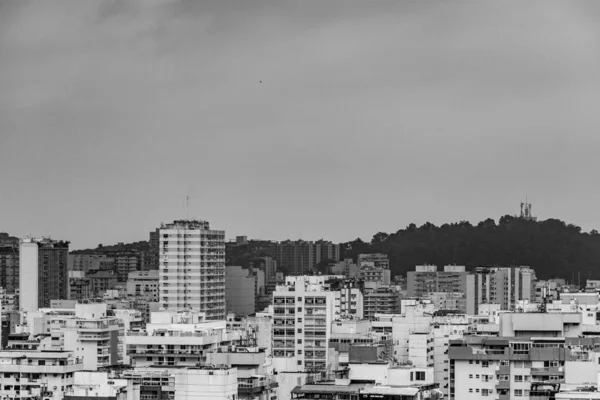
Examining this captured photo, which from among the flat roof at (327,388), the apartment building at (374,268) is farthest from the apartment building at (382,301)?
the flat roof at (327,388)

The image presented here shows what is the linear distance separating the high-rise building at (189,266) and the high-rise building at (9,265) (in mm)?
16385

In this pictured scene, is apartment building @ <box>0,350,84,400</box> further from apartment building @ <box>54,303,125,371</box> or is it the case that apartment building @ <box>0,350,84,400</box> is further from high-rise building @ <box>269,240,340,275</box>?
high-rise building @ <box>269,240,340,275</box>

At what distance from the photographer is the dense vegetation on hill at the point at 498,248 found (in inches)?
3625

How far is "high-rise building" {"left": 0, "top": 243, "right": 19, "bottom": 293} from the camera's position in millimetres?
85625

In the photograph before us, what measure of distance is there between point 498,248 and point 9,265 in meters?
25.7

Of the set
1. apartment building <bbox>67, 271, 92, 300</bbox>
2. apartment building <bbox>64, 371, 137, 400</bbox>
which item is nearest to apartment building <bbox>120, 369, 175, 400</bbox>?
apartment building <bbox>64, 371, 137, 400</bbox>

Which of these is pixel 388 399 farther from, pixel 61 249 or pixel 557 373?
pixel 61 249

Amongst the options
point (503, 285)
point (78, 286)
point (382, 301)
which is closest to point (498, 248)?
point (503, 285)

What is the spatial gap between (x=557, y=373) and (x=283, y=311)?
13131mm

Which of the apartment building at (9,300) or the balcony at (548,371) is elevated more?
the apartment building at (9,300)

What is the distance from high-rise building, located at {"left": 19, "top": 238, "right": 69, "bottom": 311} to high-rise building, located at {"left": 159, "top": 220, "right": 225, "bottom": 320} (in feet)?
33.4

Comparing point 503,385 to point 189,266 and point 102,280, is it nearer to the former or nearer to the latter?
point 189,266

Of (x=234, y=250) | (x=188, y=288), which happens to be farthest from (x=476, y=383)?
(x=234, y=250)

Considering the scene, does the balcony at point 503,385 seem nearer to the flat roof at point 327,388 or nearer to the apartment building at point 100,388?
the flat roof at point 327,388
